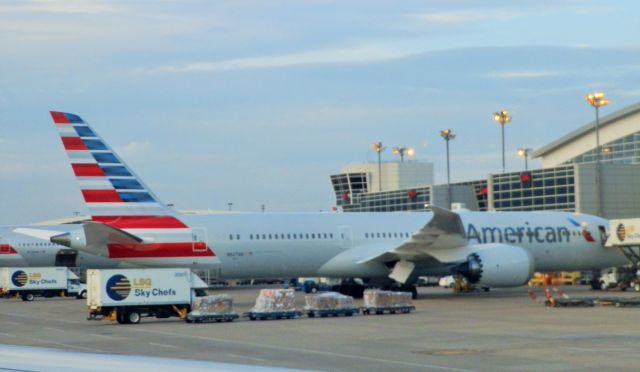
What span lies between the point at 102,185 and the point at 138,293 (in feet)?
25.6

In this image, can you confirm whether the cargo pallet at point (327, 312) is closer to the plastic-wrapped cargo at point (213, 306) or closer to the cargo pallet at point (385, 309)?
the cargo pallet at point (385, 309)

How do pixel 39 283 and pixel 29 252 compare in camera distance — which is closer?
pixel 39 283

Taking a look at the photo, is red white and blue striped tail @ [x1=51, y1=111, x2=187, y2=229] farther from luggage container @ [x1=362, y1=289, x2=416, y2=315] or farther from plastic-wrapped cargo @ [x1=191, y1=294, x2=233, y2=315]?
luggage container @ [x1=362, y1=289, x2=416, y2=315]

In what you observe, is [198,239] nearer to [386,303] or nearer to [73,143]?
[73,143]

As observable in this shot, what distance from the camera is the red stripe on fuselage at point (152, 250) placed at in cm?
3741

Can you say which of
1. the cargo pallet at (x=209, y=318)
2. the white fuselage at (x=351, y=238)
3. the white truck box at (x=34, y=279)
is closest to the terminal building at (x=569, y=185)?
the white fuselage at (x=351, y=238)

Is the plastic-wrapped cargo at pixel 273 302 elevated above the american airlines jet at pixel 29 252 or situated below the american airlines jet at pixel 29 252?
below

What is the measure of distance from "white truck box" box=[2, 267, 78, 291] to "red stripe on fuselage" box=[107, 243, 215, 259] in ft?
65.5

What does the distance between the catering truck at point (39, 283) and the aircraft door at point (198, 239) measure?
2043 centimetres

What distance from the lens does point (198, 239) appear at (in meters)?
38.4

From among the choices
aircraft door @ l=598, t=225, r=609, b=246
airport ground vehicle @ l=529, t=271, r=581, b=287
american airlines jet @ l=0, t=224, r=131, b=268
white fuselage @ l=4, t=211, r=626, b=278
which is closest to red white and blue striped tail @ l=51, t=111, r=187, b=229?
white fuselage @ l=4, t=211, r=626, b=278

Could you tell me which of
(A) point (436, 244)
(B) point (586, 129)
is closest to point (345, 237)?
(A) point (436, 244)

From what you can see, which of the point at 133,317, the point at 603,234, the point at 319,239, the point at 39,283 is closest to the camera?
the point at 133,317

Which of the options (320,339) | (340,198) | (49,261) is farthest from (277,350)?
(340,198)
